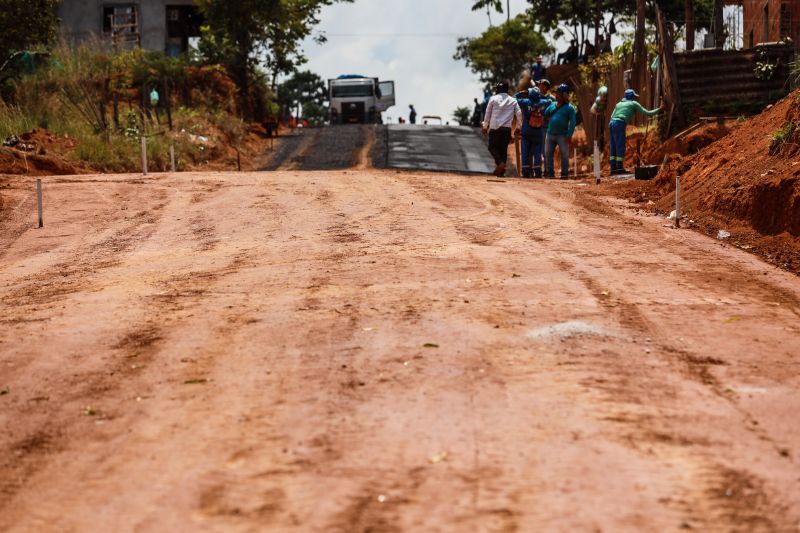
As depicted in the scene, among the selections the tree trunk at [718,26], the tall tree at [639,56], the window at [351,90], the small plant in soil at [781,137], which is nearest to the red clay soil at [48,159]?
the tall tree at [639,56]

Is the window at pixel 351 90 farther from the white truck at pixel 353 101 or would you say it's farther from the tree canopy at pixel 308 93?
the tree canopy at pixel 308 93

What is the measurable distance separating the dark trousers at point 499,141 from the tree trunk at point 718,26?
9.13m

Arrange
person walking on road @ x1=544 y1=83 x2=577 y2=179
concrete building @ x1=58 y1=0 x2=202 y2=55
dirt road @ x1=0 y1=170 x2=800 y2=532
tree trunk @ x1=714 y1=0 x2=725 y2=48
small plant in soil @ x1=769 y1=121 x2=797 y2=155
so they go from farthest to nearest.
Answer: concrete building @ x1=58 y1=0 x2=202 y2=55 < tree trunk @ x1=714 y1=0 x2=725 y2=48 < person walking on road @ x1=544 y1=83 x2=577 y2=179 < small plant in soil @ x1=769 y1=121 x2=797 y2=155 < dirt road @ x1=0 y1=170 x2=800 y2=532

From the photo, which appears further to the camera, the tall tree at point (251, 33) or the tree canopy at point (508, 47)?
the tree canopy at point (508, 47)

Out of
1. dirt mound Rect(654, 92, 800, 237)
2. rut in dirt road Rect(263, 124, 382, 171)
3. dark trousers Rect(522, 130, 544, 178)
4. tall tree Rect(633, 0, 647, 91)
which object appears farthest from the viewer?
rut in dirt road Rect(263, 124, 382, 171)

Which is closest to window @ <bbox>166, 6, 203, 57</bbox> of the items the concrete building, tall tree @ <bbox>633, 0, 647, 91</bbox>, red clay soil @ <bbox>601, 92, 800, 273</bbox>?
the concrete building

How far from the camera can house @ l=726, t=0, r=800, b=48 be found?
30172mm

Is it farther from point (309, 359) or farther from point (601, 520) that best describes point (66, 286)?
point (601, 520)

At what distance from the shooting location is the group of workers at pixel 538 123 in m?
20.0

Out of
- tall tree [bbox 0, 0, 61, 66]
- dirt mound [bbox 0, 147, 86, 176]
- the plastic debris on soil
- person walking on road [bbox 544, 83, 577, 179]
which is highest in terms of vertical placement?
tall tree [bbox 0, 0, 61, 66]

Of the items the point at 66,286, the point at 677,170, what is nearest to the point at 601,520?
the point at 66,286

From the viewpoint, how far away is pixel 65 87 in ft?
98.0

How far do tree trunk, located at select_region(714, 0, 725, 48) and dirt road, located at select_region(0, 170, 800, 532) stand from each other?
16084 mm

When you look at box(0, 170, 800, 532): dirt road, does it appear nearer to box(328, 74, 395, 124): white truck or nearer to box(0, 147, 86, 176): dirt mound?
box(0, 147, 86, 176): dirt mound
